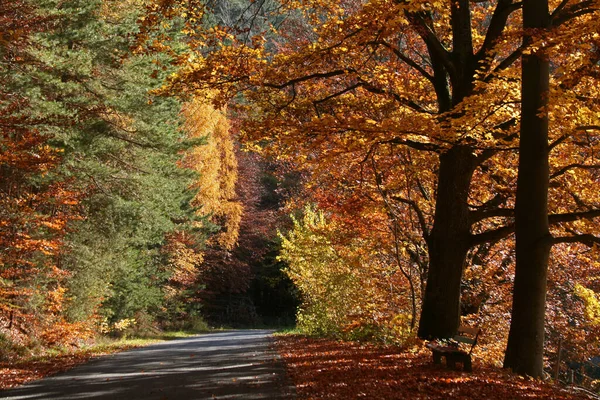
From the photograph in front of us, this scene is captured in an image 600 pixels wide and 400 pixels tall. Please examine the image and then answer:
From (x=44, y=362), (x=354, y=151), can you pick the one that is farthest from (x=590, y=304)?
(x=44, y=362)

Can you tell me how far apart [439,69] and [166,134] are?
345 inches

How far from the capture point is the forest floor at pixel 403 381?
6848mm

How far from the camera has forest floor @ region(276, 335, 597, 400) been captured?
6848 mm

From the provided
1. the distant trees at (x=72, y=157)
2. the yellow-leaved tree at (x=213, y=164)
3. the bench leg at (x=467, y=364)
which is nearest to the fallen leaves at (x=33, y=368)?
the distant trees at (x=72, y=157)

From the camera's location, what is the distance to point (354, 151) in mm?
11312

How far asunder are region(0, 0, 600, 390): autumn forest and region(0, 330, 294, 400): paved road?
9.69ft

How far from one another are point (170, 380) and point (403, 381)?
3.98 metres

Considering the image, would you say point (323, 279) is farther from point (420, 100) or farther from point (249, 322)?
point (249, 322)

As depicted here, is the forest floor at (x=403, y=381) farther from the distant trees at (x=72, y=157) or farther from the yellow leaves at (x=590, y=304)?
the distant trees at (x=72, y=157)

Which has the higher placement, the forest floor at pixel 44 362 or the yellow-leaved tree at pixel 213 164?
the yellow-leaved tree at pixel 213 164

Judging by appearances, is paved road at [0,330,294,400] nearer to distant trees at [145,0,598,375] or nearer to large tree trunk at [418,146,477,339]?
large tree trunk at [418,146,477,339]

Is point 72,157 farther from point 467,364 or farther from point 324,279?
point 467,364

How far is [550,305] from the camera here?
46.4 feet

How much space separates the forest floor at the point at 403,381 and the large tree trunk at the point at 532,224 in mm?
500
